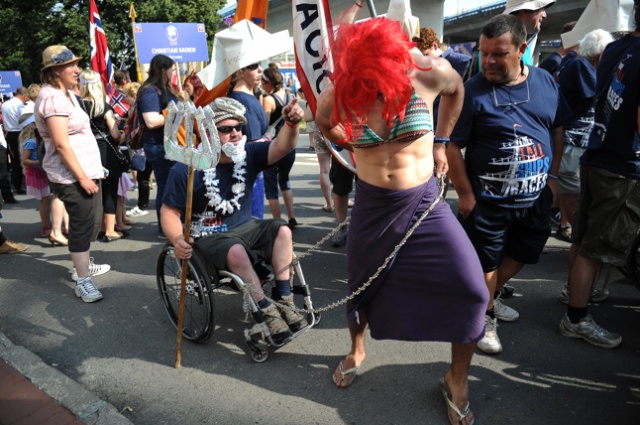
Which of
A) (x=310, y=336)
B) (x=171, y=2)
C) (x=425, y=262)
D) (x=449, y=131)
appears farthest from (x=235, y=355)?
(x=171, y=2)

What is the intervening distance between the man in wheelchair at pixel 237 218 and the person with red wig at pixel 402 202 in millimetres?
799

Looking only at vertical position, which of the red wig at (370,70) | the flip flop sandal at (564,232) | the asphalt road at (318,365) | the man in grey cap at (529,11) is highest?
the man in grey cap at (529,11)

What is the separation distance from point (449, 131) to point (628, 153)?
1100mm

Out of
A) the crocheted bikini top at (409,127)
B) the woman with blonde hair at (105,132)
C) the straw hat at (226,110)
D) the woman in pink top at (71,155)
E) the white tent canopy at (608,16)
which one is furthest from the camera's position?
the woman with blonde hair at (105,132)

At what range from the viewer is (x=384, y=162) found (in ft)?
7.57

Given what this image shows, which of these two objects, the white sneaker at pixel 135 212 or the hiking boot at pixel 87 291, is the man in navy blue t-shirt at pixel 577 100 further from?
the white sneaker at pixel 135 212

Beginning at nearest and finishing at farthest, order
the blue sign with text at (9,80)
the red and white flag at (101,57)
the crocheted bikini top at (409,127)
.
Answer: the crocheted bikini top at (409,127) < the red and white flag at (101,57) < the blue sign with text at (9,80)

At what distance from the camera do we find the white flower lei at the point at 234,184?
3.29 metres

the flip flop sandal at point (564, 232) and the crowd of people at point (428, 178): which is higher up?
the crowd of people at point (428, 178)

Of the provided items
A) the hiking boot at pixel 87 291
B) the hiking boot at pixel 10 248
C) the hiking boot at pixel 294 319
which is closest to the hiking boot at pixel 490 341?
the hiking boot at pixel 294 319

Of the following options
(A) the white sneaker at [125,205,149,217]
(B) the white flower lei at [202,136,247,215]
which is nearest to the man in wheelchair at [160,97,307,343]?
(B) the white flower lei at [202,136,247,215]

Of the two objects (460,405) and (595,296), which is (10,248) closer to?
A: (460,405)

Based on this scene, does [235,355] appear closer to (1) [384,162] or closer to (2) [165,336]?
(2) [165,336]

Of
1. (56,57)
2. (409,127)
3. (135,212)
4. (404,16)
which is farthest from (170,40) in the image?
(409,127)
